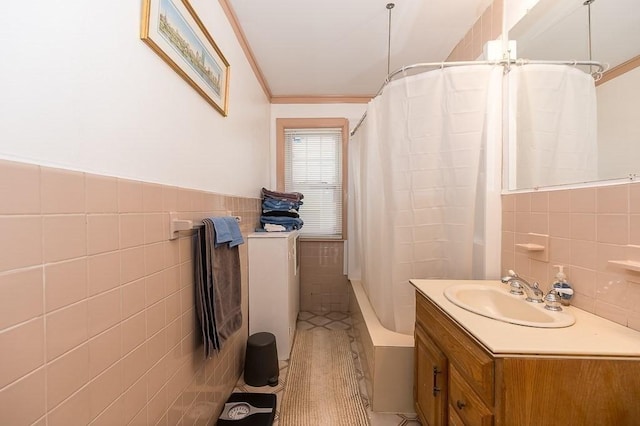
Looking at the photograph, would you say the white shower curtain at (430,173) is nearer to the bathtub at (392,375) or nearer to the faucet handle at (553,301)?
the bathtub at (392,375)

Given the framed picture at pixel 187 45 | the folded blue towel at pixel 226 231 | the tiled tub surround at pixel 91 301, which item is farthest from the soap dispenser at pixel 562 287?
the framed picture at pixel 187 45

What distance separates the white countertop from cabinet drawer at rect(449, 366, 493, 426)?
0.20 metres

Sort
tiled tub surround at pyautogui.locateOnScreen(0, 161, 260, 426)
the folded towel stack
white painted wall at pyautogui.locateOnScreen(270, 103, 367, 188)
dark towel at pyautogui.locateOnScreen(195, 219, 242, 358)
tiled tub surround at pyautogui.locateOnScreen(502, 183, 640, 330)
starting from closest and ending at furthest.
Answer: tiled tub surround at pyautogui.locateOnScreen(0, 161, 260, 426) < tiled tub surround at pyautogui.locateOnScreen(502, 183, 640, 330) < dark towel at pyautogui.locateOnScreen(195, 219, 242, 358) < the folded towel stack < white painted wall at pyautogui.locateOnScreen(270, 103, 367, 188)

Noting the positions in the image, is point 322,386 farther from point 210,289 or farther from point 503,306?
point 503,306

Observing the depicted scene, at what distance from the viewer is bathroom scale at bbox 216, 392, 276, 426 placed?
144 centimetres

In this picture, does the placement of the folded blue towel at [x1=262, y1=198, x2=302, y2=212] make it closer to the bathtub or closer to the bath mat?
the bath mat

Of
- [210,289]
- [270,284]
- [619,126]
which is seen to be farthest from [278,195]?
[619,126]

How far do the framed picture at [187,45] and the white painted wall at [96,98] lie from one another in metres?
0.04

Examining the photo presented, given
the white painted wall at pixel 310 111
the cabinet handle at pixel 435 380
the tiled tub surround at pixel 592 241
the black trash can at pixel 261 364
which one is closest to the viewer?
the tiled tub surround at pixel 592 241

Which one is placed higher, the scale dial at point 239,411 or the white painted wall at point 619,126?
the white painted wall at point 619,126

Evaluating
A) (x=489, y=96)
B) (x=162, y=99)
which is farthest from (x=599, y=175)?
(x=162, y=99)

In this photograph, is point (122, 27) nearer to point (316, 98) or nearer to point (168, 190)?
point (168, 190)

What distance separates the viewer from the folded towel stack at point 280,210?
8.07ft

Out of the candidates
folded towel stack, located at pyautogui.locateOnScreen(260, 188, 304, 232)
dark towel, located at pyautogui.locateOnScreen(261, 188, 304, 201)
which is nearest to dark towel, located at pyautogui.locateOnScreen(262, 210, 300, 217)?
folded towel stack, located at pyautogui.locateOnScreen(260, 188, 304, 232)
